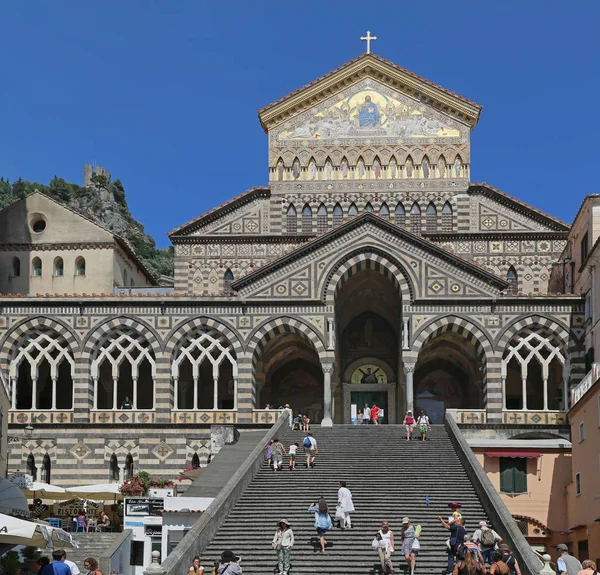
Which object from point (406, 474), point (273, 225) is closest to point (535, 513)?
point (406, 474)

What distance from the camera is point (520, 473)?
41.7 m

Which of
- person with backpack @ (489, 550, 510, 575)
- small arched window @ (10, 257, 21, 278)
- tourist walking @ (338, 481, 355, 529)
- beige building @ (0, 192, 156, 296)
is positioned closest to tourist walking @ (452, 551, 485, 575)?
person with backpack @ (489, 550, 510, 575)

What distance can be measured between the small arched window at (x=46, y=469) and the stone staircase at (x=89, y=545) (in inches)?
391

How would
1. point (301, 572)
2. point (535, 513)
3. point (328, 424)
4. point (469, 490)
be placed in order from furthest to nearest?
point (328, 424)
point (535, 513)
point (469, 490)
point (301, 572)

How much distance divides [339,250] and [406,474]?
551 inches

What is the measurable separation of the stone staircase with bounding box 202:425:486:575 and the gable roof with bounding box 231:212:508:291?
7889mm

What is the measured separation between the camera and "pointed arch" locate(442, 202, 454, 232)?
181 ft

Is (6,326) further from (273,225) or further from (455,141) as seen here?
(455,141)

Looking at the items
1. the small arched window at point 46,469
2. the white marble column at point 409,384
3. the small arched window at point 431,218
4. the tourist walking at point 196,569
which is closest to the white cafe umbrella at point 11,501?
the tourist walking at point 196,569

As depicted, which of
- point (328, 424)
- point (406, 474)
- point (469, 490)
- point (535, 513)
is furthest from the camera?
point (328, 424)

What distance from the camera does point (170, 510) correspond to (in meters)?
34.8

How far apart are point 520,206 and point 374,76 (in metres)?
9.49

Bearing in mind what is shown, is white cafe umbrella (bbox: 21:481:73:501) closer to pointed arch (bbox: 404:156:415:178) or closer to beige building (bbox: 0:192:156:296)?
beige building (bbox: 0:192:156:296)

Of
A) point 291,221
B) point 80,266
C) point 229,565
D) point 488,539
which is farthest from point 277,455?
point 80,266
